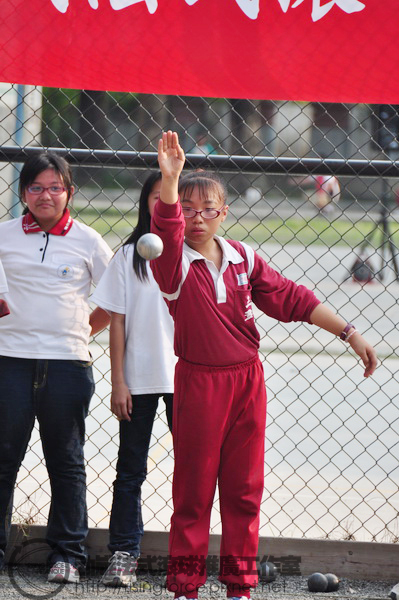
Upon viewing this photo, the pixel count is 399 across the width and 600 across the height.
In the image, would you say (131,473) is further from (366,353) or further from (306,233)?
(306,233)

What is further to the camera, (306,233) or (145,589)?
(306,233)

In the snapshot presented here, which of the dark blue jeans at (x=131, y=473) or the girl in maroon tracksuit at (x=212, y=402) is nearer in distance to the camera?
the girl in maroon tracksuit at (x=212, y=402)

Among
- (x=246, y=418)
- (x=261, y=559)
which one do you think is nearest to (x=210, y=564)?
(x=261, y=559)

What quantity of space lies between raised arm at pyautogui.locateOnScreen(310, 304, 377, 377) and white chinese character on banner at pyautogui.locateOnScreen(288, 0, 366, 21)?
4.55 feet

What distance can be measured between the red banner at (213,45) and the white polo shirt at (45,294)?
0.74 metres

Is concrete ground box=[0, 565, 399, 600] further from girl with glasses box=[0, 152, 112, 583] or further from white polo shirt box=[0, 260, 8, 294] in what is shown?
white polo shirt box=[0, 260, 8, 294]

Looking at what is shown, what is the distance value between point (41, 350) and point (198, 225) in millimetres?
902

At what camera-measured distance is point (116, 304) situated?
135 inches

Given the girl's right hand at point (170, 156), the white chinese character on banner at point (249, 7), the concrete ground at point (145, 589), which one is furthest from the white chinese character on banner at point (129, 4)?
the concrete ground at point (145, 589)

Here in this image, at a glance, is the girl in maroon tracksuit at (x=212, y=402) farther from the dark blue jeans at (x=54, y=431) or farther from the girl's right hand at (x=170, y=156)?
the dark blue jeans at (x=54, y=431)

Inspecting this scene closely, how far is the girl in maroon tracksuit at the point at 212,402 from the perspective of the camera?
9.52 feet

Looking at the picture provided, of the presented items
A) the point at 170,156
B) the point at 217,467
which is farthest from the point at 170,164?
the point at 217,467

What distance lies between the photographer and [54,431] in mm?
3361

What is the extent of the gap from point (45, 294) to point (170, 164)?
0.99 meters
